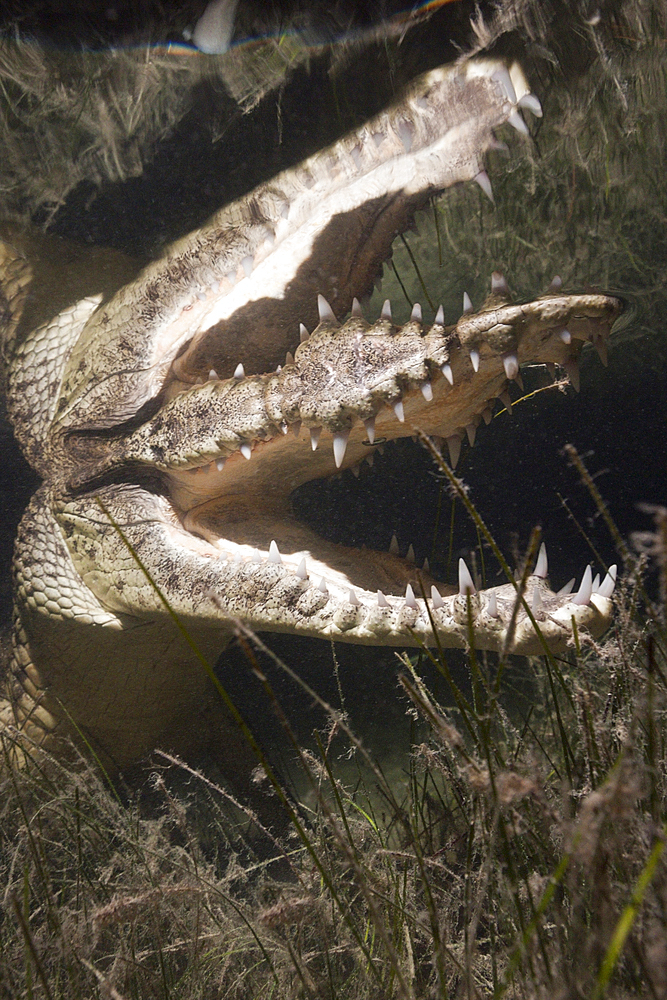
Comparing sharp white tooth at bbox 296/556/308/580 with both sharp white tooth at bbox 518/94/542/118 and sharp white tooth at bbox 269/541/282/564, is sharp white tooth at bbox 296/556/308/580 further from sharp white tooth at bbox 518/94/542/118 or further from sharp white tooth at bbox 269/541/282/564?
sharp white tooth at bbox 518/94/542/118

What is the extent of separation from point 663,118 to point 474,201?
0.82m

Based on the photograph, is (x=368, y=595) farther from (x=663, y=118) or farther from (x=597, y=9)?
(x=663, y=118)

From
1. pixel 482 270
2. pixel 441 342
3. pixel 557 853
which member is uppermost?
pixel 482 270

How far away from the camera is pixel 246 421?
62.5 inches

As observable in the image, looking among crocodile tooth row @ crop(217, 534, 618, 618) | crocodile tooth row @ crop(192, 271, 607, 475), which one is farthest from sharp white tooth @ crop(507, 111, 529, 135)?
crocodile tooth row @ crop(217, 534, 618, 618)

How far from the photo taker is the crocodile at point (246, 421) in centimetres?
134

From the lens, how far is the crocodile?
1.34 m

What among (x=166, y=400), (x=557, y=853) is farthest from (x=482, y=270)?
(x=557, y=853)

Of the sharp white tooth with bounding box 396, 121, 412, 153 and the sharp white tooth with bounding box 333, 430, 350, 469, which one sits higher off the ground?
the sharp white tooth with bounding box 396, 121, 412, 153

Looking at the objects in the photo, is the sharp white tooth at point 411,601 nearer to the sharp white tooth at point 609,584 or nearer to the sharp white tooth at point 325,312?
the sharp white tooth at point 609,584

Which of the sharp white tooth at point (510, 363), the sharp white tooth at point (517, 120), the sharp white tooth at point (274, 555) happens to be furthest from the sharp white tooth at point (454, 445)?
the sharp white tooth at point (517, 120)

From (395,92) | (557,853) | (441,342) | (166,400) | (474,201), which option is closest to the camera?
(557,853)

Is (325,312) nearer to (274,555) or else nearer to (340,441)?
(340,441)

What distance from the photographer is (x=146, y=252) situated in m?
2.38
